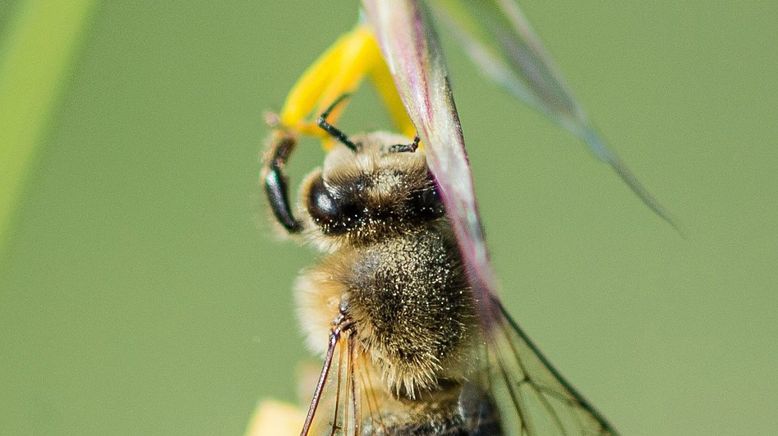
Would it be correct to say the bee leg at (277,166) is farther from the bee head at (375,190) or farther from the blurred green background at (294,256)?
the blurred green background at (294,256)

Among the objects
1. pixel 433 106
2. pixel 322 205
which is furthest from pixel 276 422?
pixel 433 106

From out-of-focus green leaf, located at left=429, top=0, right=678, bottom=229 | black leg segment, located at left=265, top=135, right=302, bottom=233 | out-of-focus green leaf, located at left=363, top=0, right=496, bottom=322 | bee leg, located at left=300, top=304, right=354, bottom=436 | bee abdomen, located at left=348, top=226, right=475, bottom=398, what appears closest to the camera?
out-of-focus green leaf, located at left=363, top=0, right=496, bottom=322

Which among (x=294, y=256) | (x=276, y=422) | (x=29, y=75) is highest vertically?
(x=294, y=256)

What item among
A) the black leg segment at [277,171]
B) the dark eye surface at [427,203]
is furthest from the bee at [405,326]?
the black leg segment at [277,171]

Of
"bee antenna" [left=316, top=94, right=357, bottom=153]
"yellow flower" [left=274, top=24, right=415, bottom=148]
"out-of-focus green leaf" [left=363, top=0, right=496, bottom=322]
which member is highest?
"yellow flower" [left=274, top=24, right=415, bottom=148]

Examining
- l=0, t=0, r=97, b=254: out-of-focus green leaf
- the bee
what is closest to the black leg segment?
the bee

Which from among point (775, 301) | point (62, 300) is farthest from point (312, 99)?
point (775, 301)

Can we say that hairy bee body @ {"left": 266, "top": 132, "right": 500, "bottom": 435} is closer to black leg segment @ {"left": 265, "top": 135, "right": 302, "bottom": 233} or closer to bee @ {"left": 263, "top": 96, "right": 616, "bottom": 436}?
bee @ {"left": 263, "top": 96, "right": 616, "bottom": 436}

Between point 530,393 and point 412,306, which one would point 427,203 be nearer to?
point 412,306
